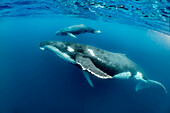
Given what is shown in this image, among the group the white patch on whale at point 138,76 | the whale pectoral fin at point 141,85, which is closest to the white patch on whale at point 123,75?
the white patch on whale at point 138,76

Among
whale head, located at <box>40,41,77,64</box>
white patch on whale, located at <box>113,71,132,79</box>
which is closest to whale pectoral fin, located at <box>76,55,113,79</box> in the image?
whale head, located at <box>40,41,77,64</box>

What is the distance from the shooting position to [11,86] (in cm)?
853

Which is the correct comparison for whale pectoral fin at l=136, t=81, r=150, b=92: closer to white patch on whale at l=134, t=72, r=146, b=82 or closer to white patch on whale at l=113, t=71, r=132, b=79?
white patch on whale at l=134, t=72, r=146, b=82

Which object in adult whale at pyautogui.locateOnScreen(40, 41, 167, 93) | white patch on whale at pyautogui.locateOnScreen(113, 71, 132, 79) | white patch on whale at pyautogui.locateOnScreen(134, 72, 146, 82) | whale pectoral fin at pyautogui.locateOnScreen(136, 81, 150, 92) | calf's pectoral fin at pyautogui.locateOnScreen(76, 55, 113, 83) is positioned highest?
calf's pectoral fin at pyautogui.locateOnScreen(76, 55, 113, 83)

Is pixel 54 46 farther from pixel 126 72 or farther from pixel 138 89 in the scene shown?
pixel 138 89

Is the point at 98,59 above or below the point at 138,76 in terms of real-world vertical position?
above

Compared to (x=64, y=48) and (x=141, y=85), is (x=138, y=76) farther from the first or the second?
(x=64, y=48)

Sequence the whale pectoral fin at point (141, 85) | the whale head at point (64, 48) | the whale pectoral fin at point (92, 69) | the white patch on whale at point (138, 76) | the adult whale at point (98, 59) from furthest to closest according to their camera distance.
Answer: the whale pectoral fin at point (141, 85), the white patch on whale at point (138, 76), the whale head at point (64, 48), the adult whale at point (98, 59), the whale pectoral fin at point (92, 69)

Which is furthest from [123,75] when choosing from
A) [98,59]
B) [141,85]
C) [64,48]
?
[64,48]

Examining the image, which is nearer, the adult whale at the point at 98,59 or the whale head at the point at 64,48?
the adult whale at the point at 98,59

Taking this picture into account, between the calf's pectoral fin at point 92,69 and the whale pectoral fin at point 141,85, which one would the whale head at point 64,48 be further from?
the whale pectoral fin at point 141,85

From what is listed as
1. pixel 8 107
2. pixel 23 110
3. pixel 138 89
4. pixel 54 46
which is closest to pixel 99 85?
pixel 138 89

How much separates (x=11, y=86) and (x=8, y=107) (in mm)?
1834

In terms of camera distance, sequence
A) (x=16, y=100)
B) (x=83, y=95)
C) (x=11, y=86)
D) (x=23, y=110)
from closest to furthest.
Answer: (x=23, y=110) < (x=16, y=100) < (x=83, y=95) < (x=11, y=86)
